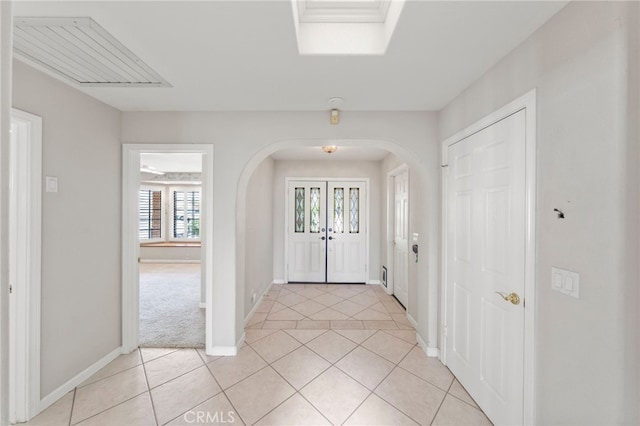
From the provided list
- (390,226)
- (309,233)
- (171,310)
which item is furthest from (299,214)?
(171,310)

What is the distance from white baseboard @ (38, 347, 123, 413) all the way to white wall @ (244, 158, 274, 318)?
1286 millimetres

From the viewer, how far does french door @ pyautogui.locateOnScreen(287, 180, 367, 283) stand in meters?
5.04

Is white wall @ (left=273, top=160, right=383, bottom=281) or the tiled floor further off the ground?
white wall @ (left=273, top=160, right=383, bottom=281)

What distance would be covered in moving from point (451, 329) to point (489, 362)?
1.71 ft

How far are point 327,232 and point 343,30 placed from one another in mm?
3685

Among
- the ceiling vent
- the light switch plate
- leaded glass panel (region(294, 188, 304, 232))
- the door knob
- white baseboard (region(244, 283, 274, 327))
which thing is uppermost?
the ceiling vent

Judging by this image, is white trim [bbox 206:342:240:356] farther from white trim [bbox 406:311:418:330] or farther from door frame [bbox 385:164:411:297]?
door frame [bbox 385:164:411:297]

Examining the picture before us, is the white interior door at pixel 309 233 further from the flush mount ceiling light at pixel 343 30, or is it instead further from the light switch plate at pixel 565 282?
the light switch plate at pixel 565 282

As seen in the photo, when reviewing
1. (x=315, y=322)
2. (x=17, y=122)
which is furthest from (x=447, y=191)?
(x=17, y=122)

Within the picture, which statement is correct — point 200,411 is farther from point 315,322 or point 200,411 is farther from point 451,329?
point 451,329

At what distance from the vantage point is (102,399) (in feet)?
6.59

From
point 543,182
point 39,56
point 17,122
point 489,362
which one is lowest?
point 489,362

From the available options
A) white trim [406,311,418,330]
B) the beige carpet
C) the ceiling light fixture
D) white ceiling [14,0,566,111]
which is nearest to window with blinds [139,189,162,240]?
the beige carpet

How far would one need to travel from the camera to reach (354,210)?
507 cm
